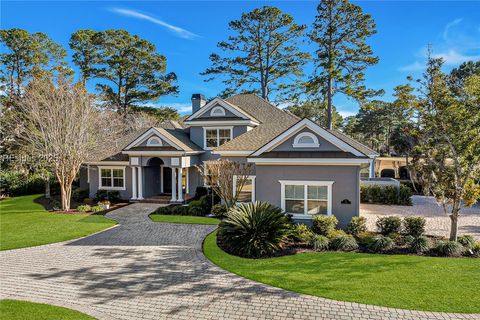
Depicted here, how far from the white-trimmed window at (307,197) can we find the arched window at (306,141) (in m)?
1.95

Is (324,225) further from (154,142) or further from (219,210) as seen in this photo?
(154,142)

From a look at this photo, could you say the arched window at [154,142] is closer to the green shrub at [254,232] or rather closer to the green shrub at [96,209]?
the green shrub at [96,209]

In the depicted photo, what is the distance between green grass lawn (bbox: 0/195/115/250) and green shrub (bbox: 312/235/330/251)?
11186mm

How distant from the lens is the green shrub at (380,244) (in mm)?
12148

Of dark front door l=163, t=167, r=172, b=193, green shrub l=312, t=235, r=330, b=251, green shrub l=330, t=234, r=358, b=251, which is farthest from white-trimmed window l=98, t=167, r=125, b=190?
green shrub l=330, t=234, r=358, b=251

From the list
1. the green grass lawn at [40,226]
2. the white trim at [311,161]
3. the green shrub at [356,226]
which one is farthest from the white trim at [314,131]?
the green grass lawn at [40,226]

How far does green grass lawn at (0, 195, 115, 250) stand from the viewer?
47.2 ft

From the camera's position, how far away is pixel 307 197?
1595cm

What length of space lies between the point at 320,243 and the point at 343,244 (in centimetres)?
92

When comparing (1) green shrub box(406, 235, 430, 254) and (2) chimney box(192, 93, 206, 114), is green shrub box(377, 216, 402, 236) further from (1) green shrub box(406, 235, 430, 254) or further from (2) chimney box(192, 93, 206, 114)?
(2) chimney box(192, 93, 206, 114)

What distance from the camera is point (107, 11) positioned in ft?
50.1

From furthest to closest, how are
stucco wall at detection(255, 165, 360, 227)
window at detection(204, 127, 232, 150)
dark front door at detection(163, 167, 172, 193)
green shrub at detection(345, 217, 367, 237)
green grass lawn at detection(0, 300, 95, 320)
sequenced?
dark front door at detection(163, 167, 172, 193), window at detection(204, 127, 232, 150), stucco wall at detection(255, 165, 360, 227), green shrub at detection(345, 217, 367, 237), green grass lawn at detection(0, 300, 95, 320)

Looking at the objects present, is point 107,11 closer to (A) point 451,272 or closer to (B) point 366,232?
(B) point 366,232

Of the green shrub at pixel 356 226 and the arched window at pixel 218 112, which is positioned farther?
the arched window at pixel 218 112
